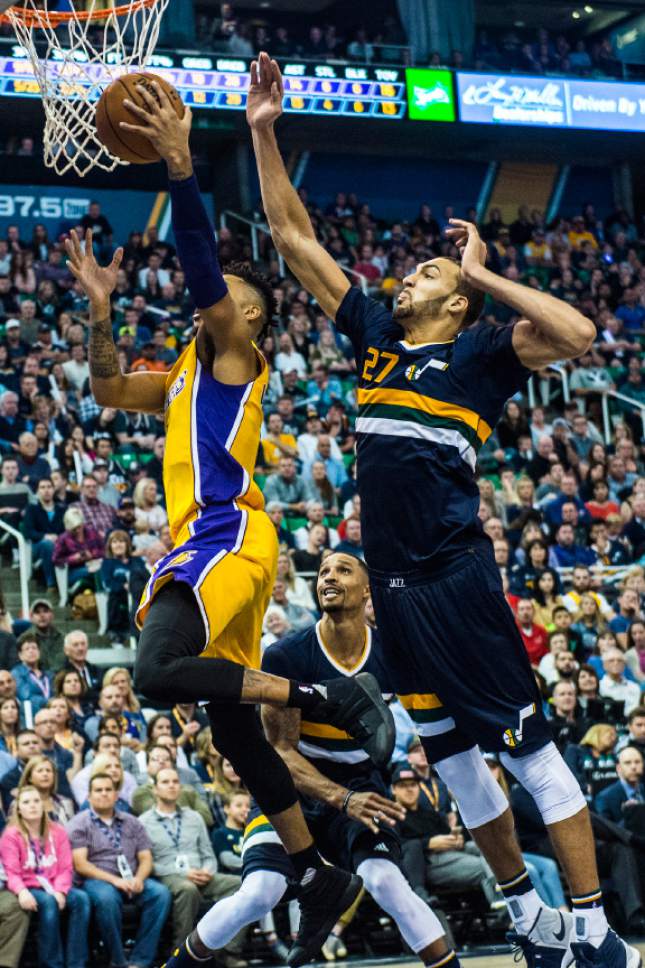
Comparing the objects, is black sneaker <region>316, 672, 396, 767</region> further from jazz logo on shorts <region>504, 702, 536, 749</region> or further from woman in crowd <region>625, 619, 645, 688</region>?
woman in crowd <region>625, 619, 645, 688</region>

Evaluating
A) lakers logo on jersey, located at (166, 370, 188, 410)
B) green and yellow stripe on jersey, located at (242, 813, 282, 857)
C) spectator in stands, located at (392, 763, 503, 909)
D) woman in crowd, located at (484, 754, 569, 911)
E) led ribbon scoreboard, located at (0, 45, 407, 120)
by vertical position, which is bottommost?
woman in crowd, located at (484, 754, 569, 911)

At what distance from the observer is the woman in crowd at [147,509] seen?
48.1 ft

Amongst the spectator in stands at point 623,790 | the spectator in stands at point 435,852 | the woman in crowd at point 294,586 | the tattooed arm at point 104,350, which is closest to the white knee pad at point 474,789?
the tattooed arm at point 104,350

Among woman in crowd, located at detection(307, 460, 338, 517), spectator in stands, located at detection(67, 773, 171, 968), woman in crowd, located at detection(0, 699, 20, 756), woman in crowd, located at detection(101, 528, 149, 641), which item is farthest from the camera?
woman in crowd, located at detection(307, 460, 338, 517)

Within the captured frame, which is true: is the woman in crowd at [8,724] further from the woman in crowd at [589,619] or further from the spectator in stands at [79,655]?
the woman in crowd at [589,619]

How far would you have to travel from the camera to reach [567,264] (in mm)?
26000

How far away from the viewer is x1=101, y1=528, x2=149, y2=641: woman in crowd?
13703 mm

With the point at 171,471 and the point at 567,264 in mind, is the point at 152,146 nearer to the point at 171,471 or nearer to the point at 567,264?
the point at 171,471

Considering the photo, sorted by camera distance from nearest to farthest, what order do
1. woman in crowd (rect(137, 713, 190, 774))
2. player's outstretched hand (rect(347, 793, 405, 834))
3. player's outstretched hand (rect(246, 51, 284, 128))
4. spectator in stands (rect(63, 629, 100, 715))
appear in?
player's outstretched hand (rect(347, 793, 405, 834))
player's outstretched hand (rect(246, 51, 284, 128))
woman in crowd (rect(137, 713, 190, 774))
spectator in stands (rect(63, 629, 100, 715))

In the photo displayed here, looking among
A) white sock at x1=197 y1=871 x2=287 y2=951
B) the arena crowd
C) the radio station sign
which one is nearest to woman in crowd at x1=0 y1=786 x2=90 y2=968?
the arena crowd

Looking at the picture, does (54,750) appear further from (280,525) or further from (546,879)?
(280,525)

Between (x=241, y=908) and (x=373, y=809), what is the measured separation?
108 centimetres

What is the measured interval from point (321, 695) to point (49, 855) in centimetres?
496

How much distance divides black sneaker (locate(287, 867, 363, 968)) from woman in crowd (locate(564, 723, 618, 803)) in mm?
6127
